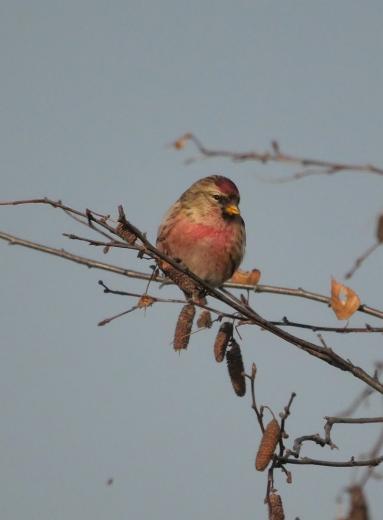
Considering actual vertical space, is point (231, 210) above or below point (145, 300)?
above

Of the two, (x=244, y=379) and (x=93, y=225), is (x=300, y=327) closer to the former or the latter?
(x=244, y=379)

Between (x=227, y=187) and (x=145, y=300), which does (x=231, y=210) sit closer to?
(x=227, y=187)

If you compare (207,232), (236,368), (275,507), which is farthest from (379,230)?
(207,232)

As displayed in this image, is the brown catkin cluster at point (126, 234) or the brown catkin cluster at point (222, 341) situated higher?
the brown catkin cluster at point (126, 234)

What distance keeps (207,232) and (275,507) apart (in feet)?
7.77

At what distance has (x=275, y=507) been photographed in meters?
3.19

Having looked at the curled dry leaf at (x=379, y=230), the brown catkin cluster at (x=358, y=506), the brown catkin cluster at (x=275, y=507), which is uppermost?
the curled dry leaf at (x=379, y=230)

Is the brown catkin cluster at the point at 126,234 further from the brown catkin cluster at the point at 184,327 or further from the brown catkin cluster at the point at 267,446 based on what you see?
the brown catkin cluster at the point at 267,446

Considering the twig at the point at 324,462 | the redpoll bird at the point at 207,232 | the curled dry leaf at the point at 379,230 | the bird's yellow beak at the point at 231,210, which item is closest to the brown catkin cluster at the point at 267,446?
the twig at the point at 324,462

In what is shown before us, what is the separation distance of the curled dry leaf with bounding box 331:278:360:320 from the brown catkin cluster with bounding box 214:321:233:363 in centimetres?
47

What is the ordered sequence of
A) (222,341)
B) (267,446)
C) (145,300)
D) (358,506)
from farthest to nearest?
(222,341) < (145,300) < (267,446) < (358,506)

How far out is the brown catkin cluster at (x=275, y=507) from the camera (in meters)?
3.18

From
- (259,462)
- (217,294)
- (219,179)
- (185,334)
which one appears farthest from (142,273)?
(219,179)

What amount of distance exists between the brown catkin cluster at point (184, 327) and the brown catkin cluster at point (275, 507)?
906mm
